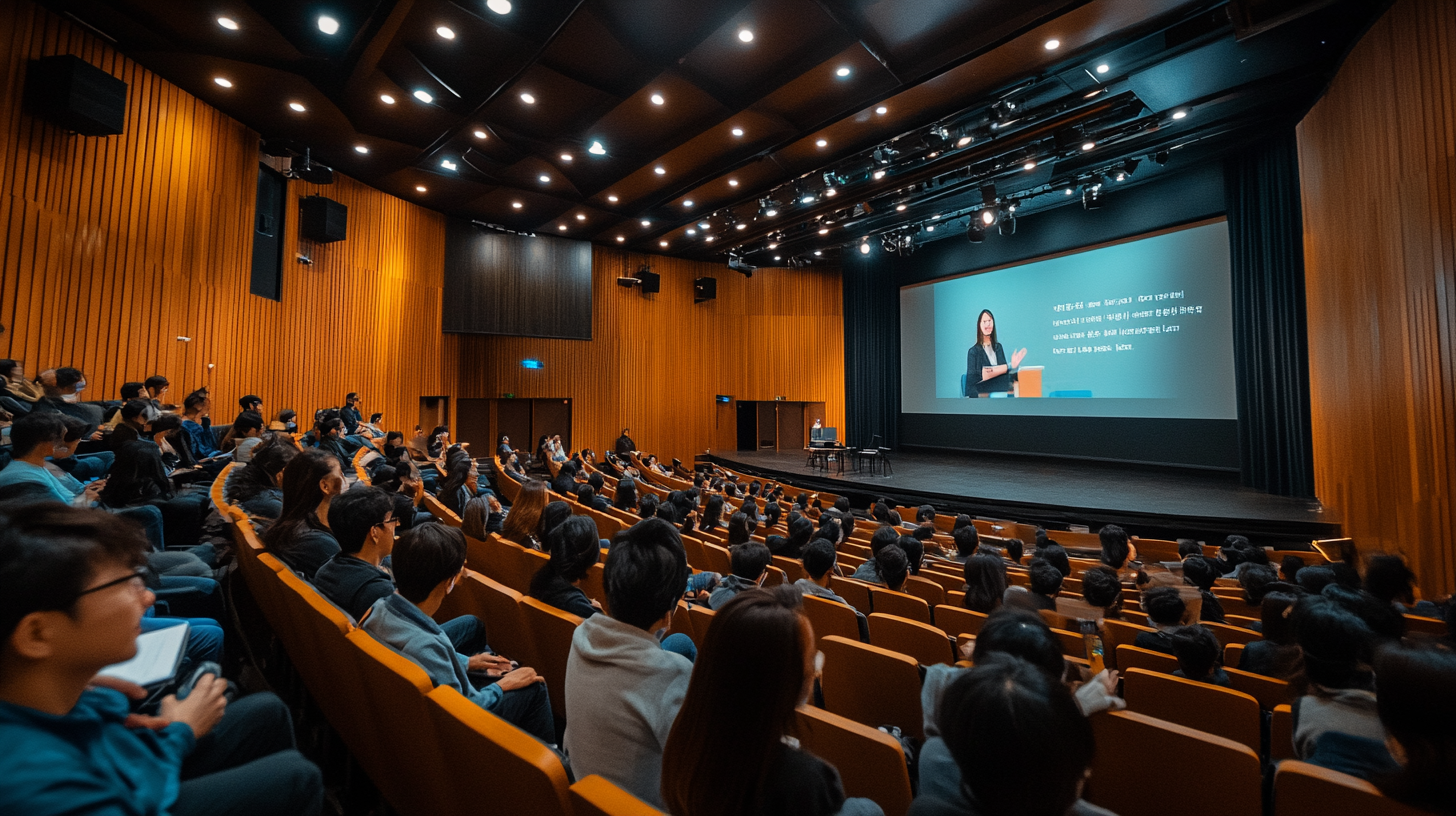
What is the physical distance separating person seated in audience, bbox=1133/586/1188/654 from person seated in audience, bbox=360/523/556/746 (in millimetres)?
2489

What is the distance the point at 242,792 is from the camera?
115cm

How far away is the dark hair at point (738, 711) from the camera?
963 millimetres

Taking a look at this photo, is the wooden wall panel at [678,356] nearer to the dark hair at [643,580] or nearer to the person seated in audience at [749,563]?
the person seated in audience at [749,563]

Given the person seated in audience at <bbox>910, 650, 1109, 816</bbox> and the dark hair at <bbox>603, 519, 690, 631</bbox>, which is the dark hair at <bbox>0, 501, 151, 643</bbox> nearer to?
the dark hair at <bbox>603, 519, 690, 631</bbox>

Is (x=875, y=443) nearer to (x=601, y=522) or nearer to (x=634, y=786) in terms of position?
(x=601, y=522)

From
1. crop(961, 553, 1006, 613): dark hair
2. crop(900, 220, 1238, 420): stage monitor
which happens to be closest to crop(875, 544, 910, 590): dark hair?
crop(961, 553, 1006, 613): dark hair

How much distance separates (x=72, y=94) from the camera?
5395 millimetres

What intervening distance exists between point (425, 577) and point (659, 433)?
13.6m

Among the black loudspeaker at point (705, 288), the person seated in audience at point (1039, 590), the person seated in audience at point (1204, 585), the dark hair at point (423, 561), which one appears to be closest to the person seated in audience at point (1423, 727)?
the person seated in audience at point (1039, 590)

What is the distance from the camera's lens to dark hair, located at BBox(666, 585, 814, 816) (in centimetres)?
96

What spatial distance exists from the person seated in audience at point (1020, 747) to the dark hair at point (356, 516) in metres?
2.05

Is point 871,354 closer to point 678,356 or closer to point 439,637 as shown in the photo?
point 678,356

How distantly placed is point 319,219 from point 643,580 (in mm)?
9896

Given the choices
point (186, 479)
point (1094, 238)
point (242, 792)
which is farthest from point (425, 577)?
point (1094, 238)
